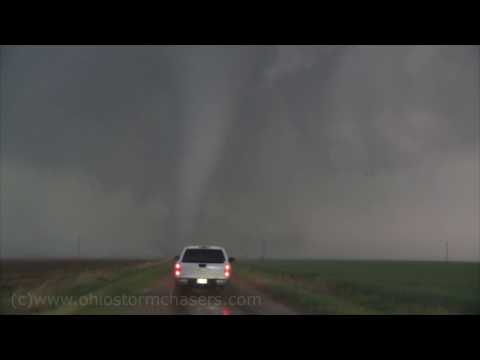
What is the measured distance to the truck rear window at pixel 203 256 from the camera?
21.4 meters

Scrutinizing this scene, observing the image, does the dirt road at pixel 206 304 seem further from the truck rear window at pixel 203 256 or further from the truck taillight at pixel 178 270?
the truck rear window at pixel 203 256

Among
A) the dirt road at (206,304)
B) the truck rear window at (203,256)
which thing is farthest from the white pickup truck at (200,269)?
the dirt road at (206,304)

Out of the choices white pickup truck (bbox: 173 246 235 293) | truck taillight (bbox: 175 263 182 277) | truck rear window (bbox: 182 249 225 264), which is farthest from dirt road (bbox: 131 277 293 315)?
truck rear window (bbox: 182 249 225 264)

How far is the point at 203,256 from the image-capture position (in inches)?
849

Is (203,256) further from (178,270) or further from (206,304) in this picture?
(206,304)

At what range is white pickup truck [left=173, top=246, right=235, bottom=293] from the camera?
2105 cm

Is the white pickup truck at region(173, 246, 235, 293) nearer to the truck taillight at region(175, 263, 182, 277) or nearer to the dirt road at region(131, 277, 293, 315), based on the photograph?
the truck taillight at region(175, 263, 182, 277)

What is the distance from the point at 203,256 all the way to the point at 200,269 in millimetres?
646

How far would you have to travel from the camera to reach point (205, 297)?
21969 millimetres

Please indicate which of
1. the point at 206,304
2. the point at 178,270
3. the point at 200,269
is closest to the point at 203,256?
the point at 200,269
